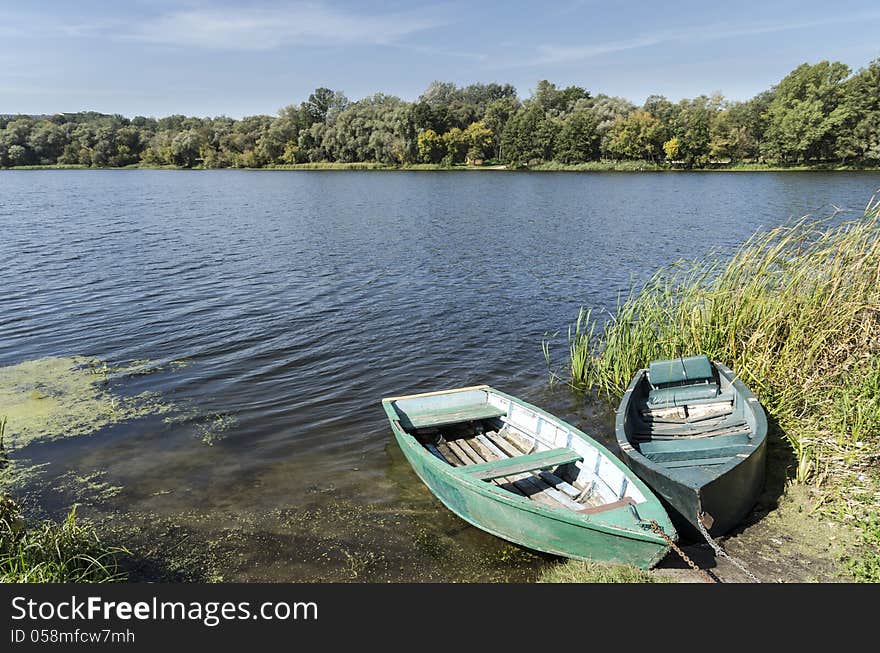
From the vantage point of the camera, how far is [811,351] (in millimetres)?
8547

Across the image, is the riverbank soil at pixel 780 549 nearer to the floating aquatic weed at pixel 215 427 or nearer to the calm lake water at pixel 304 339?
the calm lake water at pixel 304 339

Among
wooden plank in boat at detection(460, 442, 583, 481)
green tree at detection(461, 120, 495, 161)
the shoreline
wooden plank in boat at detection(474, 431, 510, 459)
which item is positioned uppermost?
green tree at detection(461, 120, 495, 161)

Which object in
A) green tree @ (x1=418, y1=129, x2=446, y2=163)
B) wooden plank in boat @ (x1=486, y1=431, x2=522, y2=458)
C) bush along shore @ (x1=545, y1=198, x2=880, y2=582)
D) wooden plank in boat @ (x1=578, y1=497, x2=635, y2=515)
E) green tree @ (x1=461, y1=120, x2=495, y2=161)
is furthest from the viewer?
green tree @ (x1=461, y1=120, x2=495, y2=161)

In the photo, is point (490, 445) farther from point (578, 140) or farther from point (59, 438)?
point (578, 140)

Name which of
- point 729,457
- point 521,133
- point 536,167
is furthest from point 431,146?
point 729,457

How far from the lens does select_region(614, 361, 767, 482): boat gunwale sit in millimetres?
6556

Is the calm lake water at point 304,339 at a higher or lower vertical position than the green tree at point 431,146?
lower

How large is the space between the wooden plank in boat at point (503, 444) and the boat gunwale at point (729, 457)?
1.54 meters

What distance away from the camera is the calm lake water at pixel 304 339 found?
7648mm

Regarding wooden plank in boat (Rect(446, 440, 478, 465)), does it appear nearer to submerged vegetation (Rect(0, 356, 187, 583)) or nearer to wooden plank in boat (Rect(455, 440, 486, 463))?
wooden plank in boat (Rect(455, 440, 486, 463))

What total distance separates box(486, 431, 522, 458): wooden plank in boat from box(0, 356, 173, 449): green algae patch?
19.9 ft

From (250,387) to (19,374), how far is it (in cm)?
489

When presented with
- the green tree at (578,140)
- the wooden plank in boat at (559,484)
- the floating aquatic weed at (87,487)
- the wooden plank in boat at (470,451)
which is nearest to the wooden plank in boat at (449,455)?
the wooden plank in boat at (470,451)

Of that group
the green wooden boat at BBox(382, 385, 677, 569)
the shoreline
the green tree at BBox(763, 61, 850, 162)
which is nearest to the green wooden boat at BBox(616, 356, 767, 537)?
the green wooden boat at BBox(382, 385, 677, 569)
